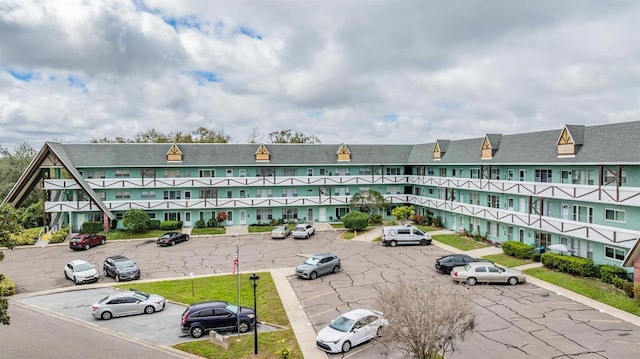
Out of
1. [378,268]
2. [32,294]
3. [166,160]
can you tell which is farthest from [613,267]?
[166,160]

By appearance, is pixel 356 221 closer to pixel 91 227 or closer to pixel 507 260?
pixel 507 260

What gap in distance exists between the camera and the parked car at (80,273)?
97.1 feet

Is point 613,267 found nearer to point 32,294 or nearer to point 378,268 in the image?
point 378,268

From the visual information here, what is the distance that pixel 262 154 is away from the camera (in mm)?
54062

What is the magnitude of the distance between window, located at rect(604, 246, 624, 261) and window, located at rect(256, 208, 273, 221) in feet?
120

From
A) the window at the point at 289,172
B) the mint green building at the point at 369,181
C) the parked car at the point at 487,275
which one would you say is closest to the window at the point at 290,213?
the mint green building at the point at 369,181

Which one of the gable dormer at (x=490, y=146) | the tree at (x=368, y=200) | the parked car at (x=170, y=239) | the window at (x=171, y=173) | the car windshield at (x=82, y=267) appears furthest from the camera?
the window at (x=171, y=173)

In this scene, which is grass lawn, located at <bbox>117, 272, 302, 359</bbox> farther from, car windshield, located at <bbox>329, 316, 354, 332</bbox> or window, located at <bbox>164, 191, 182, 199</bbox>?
window, located at <bbox>164, 191, 182, 199</bbox>

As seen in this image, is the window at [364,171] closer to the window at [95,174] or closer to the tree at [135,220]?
the tree at [135,220]

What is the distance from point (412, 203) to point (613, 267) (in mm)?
28734

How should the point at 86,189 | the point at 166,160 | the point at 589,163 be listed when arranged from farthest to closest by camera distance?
1. the point at 166,160
2. the point at 86,189
3. the point at 589,163

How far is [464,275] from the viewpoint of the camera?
28594mm

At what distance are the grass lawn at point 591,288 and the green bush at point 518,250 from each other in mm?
3082

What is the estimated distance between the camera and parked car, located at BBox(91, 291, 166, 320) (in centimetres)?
2306
